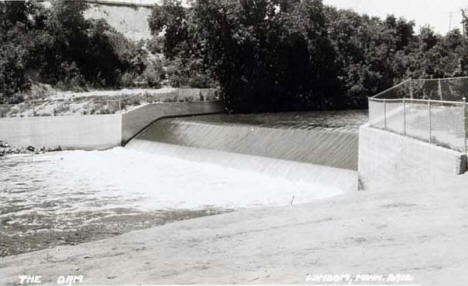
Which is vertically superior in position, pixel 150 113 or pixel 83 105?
pixel 83 105

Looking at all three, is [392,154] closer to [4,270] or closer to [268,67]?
[4,270]

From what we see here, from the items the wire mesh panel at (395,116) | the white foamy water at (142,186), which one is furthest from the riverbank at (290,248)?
the white foamy water at (142,186)

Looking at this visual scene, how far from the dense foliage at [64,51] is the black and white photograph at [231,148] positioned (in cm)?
14

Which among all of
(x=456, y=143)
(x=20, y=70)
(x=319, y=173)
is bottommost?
(x=319, y=173)

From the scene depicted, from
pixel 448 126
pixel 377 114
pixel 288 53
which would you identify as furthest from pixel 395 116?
pixel 288 53

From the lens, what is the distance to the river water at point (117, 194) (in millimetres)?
14180

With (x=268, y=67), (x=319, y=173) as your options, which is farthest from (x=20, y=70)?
(x=319, y=173)

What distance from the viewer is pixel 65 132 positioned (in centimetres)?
3025

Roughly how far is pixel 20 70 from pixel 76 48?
Answer: 6.31 meters

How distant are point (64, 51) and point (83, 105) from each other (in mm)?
13651

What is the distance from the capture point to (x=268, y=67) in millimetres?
39000

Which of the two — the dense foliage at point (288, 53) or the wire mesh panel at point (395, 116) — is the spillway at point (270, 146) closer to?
the wire mesh panel at point (395, 116)

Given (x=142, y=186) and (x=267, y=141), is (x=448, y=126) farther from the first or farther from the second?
(x=267, y=141)

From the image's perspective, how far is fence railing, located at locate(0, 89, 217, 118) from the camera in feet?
105
